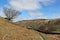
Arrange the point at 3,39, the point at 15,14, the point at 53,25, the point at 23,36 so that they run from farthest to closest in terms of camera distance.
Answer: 1. the point at 15,14
2. the point at 53,25
3. the point at 23,36
4. the point at 3,39

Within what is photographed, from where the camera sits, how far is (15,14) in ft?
106

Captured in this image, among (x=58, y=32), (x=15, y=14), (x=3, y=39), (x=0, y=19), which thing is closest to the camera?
(x=3, y=39)

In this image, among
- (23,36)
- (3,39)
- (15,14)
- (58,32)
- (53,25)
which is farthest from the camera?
(15,14)

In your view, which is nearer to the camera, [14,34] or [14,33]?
[14,34]

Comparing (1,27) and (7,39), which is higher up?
(1,27)

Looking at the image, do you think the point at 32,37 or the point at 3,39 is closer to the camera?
the point at 3,39

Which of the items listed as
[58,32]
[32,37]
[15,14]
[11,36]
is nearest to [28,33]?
[32,37]

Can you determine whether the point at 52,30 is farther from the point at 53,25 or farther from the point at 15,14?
the point at 15,14

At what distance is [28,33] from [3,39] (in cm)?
305

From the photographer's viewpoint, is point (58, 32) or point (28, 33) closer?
point (28, 33)

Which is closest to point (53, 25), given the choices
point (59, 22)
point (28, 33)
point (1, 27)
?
point (59, 22)

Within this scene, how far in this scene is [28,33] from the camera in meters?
17.2

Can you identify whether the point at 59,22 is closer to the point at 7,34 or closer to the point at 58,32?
the point at 58,32

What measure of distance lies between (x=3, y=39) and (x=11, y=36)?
0.86m
